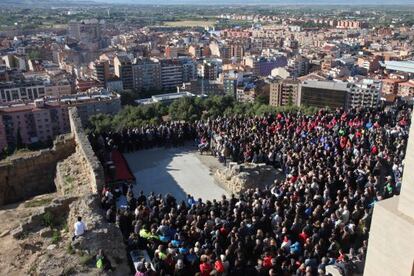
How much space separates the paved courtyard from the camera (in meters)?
14.2

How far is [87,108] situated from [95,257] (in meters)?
58.5

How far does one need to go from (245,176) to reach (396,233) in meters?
9.51

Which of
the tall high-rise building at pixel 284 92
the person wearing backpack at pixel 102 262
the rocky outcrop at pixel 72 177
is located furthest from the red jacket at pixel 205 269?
the tall high-rise building at pixel 284 92

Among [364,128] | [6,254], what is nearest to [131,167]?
[6,254]

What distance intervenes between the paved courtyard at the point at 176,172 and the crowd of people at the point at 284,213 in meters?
1.02

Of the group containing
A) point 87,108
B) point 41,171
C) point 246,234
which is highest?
point 246,234

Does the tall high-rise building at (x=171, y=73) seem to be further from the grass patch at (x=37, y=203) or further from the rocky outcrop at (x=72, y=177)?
the grass patch at (x=37, y=203)

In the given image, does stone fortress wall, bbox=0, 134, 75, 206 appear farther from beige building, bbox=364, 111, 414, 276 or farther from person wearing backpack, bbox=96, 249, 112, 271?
Result: beige building, bbox=364, 111, 414, 276

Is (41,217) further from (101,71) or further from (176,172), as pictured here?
(101,71)

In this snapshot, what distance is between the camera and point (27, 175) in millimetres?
15547

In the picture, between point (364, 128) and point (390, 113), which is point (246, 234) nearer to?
point (364, 128)

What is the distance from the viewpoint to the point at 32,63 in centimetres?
10012

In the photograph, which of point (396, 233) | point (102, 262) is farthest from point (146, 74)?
point (396, 233)

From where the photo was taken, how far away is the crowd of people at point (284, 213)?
873cm
